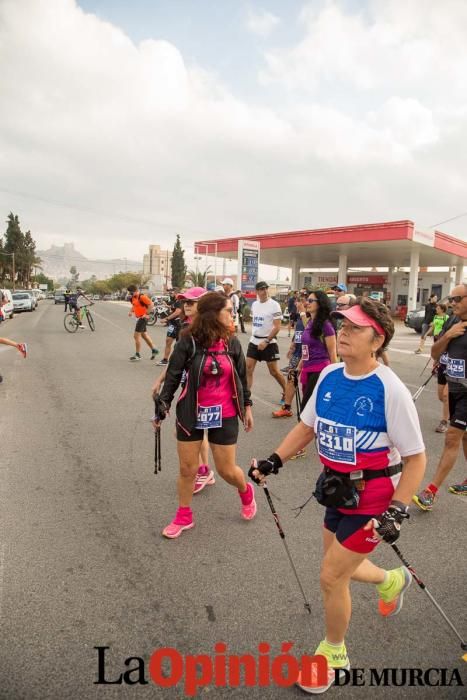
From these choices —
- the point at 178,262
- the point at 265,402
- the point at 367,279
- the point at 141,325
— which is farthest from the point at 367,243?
the point at 178,262

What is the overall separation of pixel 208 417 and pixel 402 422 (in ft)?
5.34

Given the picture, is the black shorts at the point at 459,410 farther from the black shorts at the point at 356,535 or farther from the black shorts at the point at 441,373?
the black shorts at the point at 356,535

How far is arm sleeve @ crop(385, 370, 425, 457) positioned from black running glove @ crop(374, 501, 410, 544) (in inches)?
9.4

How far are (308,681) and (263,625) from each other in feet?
1.40

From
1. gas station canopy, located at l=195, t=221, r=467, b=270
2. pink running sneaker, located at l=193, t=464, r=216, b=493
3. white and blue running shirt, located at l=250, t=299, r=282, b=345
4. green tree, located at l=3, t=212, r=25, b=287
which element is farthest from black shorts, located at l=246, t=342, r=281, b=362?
green tree, located at l=3, t=212, r=25, b=287

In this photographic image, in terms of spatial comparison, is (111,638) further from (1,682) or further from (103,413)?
(103,413)

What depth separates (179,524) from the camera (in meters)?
3.52

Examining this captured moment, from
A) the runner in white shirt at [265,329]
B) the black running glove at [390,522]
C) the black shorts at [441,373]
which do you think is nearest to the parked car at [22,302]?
the runner in white shirt at [265,329]

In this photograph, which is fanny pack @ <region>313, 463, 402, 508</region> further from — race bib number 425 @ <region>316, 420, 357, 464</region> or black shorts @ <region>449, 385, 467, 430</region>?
black shorts @ <region>449, 385, 467, 430</region>

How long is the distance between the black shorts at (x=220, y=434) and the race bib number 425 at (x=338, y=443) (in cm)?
130

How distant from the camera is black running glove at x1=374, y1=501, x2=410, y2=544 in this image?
1.90 meters

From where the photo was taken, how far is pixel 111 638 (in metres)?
2.43

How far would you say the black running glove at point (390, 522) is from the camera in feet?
6.22

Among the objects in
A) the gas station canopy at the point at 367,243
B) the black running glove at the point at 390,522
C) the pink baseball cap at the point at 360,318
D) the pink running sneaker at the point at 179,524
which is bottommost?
the pink running sneaker at the point at 179,524
